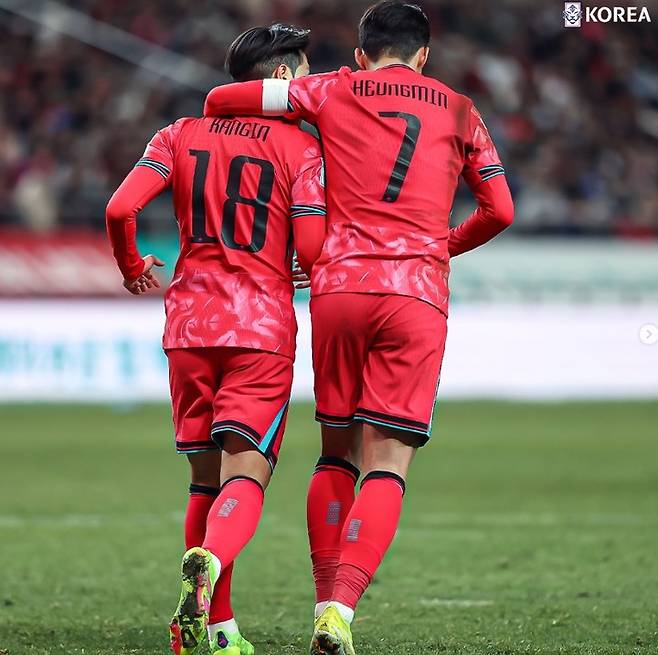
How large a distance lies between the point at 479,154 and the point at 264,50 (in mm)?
811

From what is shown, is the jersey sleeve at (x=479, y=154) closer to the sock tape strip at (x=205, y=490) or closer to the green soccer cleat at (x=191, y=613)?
the sock tape strip at (x=205, y=490)

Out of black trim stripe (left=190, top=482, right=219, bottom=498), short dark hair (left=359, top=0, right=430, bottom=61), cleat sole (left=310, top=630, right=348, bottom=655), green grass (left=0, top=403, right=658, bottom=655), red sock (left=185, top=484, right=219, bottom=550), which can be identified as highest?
short dark hair (left=359, top=0, right=430, bottom=61)

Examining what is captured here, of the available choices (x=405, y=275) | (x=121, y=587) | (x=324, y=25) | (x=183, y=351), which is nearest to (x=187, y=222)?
(x=183, y=351)

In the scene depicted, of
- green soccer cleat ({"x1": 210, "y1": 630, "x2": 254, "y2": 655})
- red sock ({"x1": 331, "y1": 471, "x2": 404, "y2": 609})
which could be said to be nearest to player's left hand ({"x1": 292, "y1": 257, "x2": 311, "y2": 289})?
red sock ({"x1": 331, "y1": 471, "x2": 404, "y2": 609})

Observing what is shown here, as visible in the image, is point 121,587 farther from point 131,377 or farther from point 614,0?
point 614,0

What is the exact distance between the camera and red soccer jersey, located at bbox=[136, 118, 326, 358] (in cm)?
444

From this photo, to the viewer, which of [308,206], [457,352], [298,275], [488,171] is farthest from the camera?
[457,352]

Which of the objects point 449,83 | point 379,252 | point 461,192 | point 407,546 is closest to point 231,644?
point 379,252

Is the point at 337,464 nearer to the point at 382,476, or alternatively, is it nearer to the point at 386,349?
the point at 382,476

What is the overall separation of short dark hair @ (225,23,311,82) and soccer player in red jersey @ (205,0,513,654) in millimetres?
170

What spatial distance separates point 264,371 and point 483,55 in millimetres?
15484

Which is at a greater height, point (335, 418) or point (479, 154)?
point (479, 154)

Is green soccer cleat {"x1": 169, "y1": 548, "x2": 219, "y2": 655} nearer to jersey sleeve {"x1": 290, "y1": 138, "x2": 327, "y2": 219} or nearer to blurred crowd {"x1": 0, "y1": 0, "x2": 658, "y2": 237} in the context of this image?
jersey sleeve {"x1": 290, "y1": 138, "x2": 327, "y2": 219}

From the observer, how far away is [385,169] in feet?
14.3
